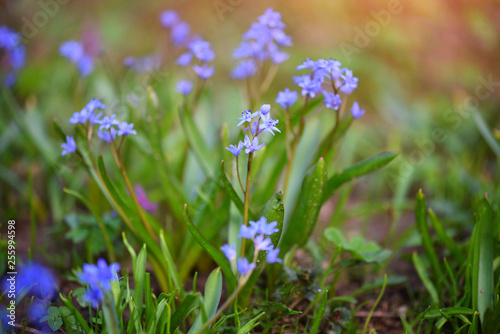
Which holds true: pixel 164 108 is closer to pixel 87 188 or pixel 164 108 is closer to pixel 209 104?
pixel 209 104

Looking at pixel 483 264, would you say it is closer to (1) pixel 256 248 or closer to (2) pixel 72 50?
(1) pixel 256 248

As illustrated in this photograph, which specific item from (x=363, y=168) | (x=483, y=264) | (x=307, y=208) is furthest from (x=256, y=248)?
(x=483, y=264)

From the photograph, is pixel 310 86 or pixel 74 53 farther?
pixel 74 53

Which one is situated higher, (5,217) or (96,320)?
(5,217)

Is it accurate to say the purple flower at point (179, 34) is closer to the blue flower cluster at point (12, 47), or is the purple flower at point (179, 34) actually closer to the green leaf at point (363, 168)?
the blue flower cluster at point (12, 47)

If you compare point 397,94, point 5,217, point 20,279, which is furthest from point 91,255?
point 397,94

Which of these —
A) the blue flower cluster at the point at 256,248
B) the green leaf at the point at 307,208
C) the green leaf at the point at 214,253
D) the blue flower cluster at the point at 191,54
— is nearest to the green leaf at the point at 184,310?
the green leaf at the point at 214,253

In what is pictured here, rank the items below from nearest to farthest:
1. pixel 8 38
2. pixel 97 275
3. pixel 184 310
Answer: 1. pixel 97 275
2. pixel 184 310
3. pixel 8 38

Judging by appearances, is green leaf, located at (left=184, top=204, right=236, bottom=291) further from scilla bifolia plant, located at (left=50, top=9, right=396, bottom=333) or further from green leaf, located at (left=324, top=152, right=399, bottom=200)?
green leaf, located at (left=324, top=152, right=399, bottom=200)
